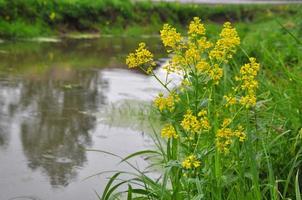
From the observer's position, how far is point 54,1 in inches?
372

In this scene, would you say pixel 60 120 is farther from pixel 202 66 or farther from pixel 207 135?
pixel 202 66

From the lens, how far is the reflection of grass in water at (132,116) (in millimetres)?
4387

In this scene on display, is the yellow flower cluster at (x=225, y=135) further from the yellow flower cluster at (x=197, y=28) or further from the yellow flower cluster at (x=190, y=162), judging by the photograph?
the yellow flower cluster at (x=197, y=28)

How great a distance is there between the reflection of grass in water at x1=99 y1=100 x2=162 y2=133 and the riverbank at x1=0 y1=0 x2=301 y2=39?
3.04 metres

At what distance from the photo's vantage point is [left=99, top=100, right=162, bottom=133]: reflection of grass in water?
4387 millimetres

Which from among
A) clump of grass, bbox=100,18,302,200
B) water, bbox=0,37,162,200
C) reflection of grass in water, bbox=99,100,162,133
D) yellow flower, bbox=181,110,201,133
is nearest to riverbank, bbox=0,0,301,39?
water, bbox=0,37,162,200

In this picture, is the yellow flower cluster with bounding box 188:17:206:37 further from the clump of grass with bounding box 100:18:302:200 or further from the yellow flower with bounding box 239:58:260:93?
the yellow flower with bounding box 239:58:260:93

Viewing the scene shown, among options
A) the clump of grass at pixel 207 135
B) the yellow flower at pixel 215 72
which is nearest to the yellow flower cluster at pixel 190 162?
the clump of grass at pixel 207 135

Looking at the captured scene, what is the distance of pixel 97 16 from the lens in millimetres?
10195

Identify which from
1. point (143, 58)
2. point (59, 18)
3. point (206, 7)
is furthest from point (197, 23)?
point (206, 7)

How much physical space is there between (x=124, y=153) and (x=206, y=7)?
31.5 ft

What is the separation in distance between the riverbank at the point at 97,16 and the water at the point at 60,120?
1.03m

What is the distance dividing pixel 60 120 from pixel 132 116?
0.58 meters

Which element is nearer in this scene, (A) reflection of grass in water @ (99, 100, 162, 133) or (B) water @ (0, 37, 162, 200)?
(B) water @ (0, 37, 162, 200)
